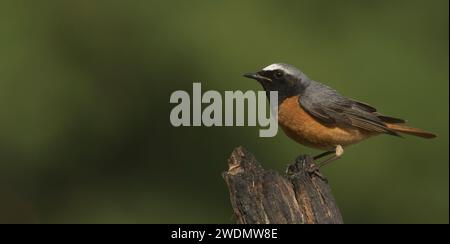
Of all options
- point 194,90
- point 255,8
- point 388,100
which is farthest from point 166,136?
point 388,100

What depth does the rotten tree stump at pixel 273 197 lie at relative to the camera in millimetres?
5473

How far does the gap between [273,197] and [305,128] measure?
1756mm

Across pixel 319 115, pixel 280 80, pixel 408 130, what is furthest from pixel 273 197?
pixel 408 130

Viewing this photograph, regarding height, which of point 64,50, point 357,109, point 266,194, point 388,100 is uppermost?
point 64,50

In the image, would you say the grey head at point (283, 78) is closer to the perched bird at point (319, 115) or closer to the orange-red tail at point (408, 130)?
the perched bird at point (319, 115)

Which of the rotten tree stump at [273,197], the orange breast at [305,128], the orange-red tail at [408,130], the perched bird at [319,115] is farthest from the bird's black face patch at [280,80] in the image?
the rotten tree stump at [273,197]

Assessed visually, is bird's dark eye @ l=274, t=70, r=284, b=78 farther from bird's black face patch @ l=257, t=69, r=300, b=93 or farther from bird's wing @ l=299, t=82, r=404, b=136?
bird's wing @ l=299, t=82, r=404, b=136

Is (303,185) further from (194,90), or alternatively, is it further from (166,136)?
(166,136)

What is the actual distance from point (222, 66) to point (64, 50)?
7.62ft

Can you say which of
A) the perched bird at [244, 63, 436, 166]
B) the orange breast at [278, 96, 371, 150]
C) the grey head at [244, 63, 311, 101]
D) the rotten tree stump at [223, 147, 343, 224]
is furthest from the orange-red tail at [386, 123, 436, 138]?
the rotten tree stump at [223, 147, 343, 224]

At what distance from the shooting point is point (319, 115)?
23.8 ft

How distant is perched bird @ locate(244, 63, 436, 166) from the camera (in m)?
7.23

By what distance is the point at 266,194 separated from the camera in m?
5.53

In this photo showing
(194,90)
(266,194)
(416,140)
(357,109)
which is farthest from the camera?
(416,140)
